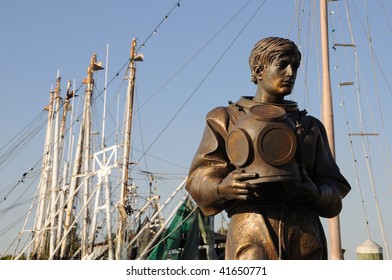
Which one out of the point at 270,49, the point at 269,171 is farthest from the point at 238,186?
the point at 270,49

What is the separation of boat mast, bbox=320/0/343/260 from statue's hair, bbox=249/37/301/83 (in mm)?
8240

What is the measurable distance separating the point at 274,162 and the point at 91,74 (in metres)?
35.2

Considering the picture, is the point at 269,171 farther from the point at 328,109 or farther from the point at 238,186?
the point at 328,109

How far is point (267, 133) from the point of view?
405 cm

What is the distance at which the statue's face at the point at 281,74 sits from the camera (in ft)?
14.4

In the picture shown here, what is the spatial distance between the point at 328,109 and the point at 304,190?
427 inches

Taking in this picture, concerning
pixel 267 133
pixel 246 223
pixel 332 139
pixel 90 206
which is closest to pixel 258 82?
pixel 267 133

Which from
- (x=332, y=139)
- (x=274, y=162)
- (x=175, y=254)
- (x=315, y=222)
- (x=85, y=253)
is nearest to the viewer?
(x=274, y=162)

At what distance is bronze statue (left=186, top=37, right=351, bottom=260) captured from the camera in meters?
4.04

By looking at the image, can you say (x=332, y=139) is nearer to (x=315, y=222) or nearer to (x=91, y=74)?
(x=315, y=222)

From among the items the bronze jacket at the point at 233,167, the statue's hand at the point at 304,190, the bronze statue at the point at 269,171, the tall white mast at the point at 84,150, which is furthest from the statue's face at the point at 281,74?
the tall white mast at the point at 84,150

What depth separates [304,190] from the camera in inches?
161

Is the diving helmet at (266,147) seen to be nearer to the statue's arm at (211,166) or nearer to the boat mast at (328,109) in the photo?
the statue's arm at (211,166)
